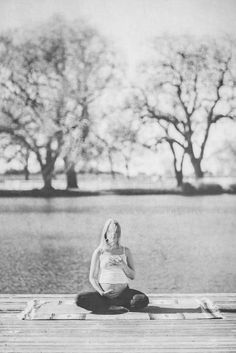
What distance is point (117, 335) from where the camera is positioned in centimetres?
247

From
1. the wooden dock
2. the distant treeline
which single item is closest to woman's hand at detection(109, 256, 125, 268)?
the wooden dock

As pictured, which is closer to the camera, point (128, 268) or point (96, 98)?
point (128, 268)

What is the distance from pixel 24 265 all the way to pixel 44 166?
889 mm

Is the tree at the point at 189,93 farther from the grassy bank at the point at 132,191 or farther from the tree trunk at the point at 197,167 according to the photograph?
the grassy bank at the point at 132,191

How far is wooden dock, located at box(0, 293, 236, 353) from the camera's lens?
2.31 metres

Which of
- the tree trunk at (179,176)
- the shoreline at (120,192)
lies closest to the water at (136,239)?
the shoreline at (120,192)

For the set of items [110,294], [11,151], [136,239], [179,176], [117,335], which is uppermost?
[11,151]

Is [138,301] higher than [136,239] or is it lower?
lower

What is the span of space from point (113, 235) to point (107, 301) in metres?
0.41

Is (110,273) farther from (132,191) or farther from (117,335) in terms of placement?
(132,191)

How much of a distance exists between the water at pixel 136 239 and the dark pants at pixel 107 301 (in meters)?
0.98

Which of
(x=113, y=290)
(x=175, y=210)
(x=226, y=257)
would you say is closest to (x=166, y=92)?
(x=175, y=210)

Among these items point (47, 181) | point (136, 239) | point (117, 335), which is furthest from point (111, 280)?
point (47, 181)

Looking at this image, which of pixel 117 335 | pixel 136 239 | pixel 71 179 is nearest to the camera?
pixel 117 335
